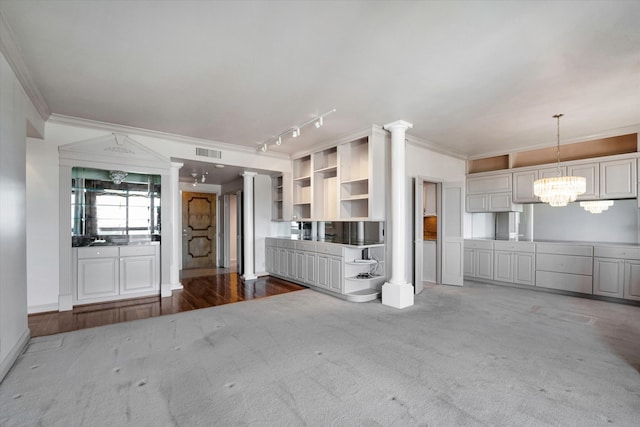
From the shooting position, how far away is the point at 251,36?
2.35m

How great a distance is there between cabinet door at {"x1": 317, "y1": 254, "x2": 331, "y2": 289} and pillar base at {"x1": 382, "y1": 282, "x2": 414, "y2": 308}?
0.99 metres

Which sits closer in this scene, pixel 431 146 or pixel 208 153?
pixel 208 153

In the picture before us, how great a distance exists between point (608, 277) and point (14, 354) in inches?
294

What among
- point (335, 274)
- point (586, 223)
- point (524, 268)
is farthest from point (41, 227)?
point (586, 223)

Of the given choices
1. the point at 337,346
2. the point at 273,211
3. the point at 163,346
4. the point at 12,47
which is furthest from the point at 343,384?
the point at 273,211

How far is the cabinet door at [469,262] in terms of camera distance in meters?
6.16

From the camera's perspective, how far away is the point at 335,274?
15.9 ft

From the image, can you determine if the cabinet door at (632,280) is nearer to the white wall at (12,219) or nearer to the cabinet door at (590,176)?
the cabinet door at (590,176)

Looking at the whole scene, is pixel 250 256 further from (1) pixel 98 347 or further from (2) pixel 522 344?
(2) pixel 522 344

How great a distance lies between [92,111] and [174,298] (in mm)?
2918

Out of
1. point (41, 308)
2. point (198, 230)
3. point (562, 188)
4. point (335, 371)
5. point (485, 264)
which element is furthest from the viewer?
point (198, 230)

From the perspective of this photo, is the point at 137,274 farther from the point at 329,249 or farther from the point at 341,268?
the point at 341,268

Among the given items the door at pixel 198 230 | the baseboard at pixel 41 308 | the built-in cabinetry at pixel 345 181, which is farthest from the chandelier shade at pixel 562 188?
the door at pixel 198 230

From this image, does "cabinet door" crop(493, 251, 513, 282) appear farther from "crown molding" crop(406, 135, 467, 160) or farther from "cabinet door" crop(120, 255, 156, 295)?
"cabinet door" crop(120, 255, 156, 295)
